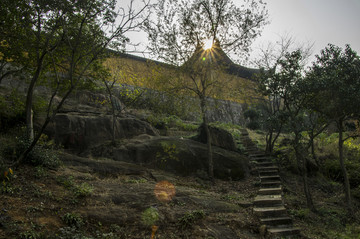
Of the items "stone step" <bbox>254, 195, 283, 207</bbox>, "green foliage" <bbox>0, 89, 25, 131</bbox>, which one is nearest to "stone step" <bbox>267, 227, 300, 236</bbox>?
"stone step" <bbox>254, 195, 283, 207</bbox>

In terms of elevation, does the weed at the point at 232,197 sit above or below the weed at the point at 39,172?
below

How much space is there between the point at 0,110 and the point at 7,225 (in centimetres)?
838

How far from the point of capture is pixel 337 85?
9.68m

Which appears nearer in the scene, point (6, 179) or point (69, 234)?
point (69, 234)

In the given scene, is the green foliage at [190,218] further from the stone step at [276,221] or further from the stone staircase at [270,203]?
the stone step at [276,221]

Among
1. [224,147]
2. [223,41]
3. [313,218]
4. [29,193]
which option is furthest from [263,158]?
[29,193]

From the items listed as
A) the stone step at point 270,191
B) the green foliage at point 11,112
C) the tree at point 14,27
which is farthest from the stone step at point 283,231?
the green foliage at point 11,112

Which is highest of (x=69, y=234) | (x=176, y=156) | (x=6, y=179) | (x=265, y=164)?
(x=265, y=164)

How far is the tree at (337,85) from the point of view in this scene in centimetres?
958

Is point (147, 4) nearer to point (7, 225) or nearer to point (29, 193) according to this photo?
point (29, 193)

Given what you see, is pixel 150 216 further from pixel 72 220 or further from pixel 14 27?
pixel 14 27

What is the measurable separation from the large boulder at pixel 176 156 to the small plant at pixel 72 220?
574 centimetres

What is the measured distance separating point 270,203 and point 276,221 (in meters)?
1.14

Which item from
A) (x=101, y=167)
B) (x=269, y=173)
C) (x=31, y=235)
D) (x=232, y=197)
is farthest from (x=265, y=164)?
(x=31, y=235)
